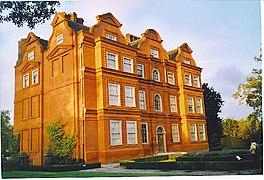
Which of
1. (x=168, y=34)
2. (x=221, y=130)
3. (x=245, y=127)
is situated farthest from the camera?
(x=221, y=130)

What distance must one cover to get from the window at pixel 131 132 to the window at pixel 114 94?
1318mm

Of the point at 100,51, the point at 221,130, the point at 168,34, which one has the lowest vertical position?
the point at 221,130

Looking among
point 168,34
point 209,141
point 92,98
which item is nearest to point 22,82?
point 92,98

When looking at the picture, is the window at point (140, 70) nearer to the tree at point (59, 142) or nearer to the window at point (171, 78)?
the window at point (171, 78)

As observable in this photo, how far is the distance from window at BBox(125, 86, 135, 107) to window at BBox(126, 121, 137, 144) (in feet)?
3.44

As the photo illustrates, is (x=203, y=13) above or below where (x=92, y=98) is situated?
above

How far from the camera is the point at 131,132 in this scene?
1705cm

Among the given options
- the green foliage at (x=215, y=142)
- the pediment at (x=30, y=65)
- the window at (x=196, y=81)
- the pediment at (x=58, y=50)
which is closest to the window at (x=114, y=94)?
the pediment at (x=58, y=50)

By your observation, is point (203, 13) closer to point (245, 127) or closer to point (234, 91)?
point (234, 91)

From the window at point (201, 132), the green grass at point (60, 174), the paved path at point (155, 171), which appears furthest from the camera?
the window at point (201, 132)

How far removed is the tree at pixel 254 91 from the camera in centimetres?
1527

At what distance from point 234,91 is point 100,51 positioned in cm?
749

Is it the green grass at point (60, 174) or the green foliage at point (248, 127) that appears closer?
the green grass at point (60, 174)

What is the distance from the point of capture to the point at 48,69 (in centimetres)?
1658
